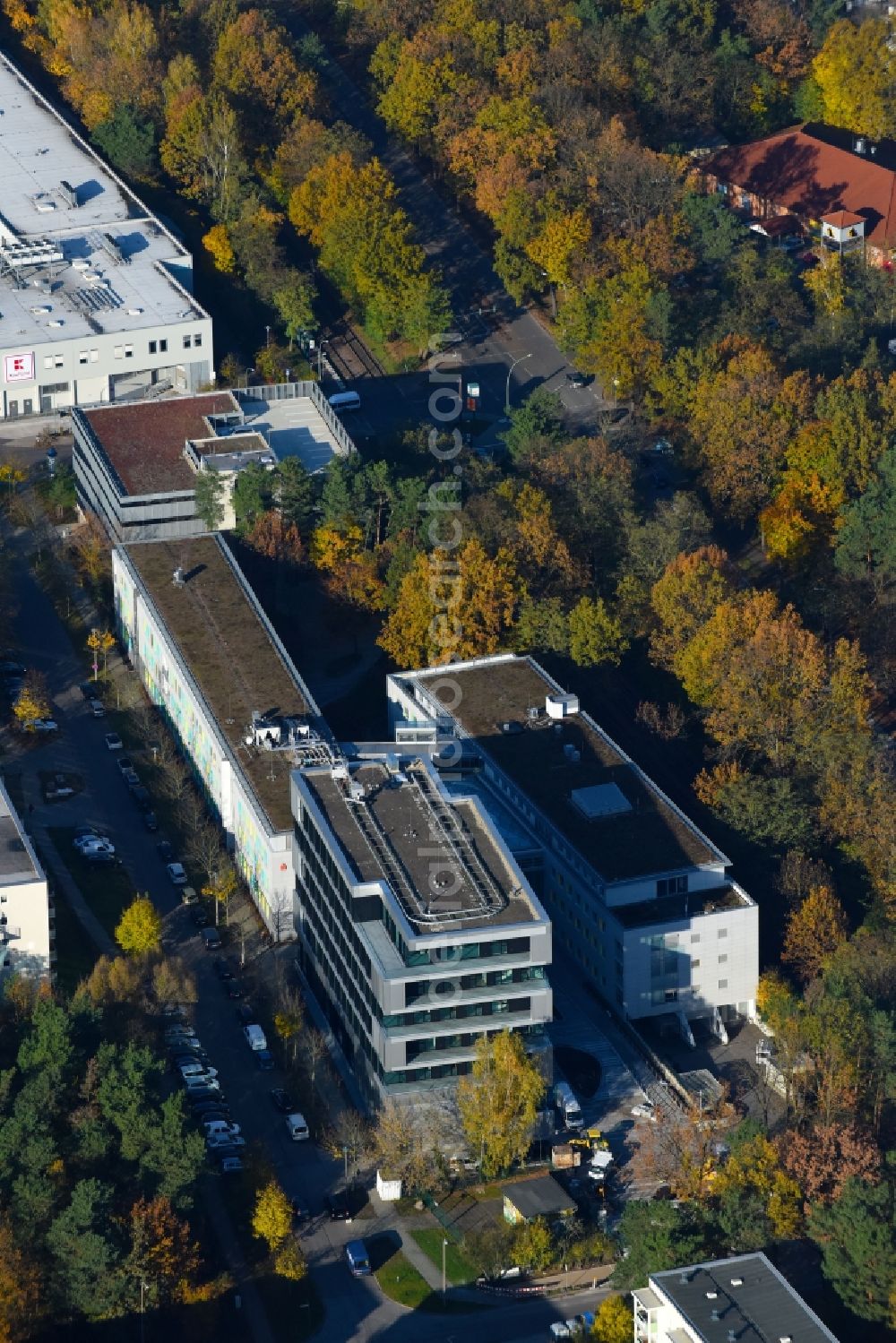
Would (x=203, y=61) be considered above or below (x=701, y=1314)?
above

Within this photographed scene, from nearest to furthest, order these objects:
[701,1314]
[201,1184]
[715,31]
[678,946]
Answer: [701,1314]
[201,1184]
[678,946]
[715,31]

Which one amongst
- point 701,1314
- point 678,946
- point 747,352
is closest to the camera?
point 701,1314

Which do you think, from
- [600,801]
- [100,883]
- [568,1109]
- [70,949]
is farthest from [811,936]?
[70,949]

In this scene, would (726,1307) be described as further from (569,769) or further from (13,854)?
(13,854)

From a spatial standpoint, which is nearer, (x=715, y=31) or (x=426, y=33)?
(x=426, y=33)

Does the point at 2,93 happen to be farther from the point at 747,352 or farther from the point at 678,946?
the point at 678,946

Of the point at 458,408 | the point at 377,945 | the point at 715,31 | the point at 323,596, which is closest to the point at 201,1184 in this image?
the point at 377,945
